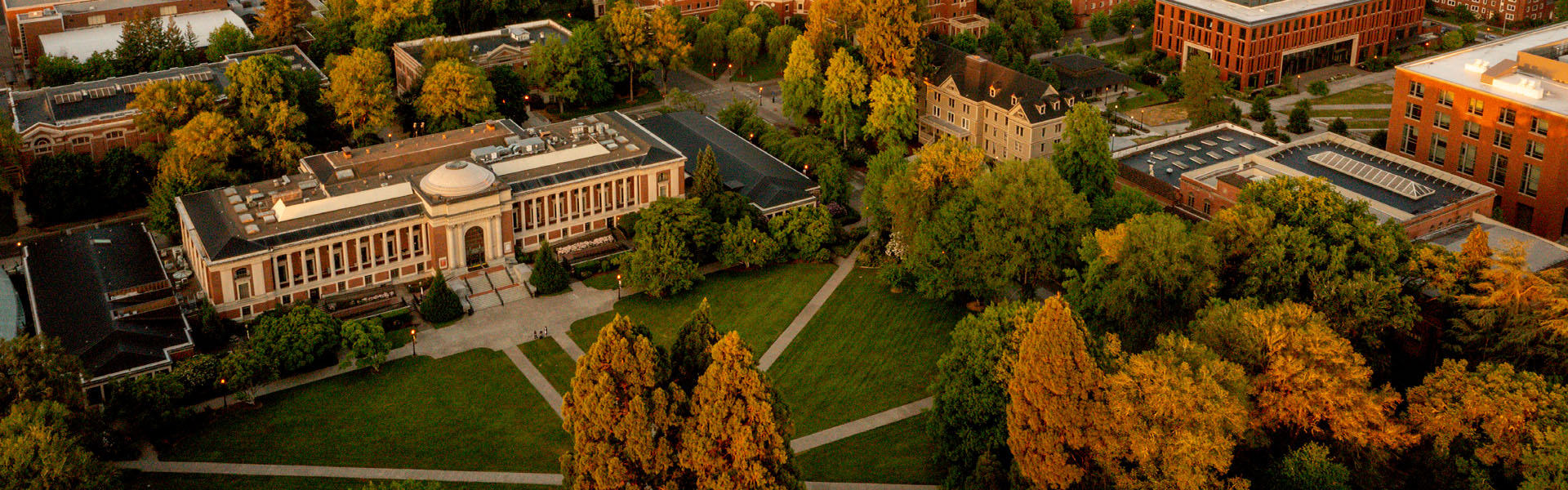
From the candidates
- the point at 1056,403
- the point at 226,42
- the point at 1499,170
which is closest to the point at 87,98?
the point at 226,42

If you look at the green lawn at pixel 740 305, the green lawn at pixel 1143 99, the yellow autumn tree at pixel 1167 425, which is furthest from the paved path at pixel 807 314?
the green lawn at pixel 1143 99

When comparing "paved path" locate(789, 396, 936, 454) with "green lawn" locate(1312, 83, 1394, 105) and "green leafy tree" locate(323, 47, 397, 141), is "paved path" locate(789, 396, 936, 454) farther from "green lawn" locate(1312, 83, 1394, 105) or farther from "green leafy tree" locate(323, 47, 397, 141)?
"green lawn" locate(1312, 83, 1394, 105)

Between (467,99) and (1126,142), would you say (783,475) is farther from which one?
(1126,142)

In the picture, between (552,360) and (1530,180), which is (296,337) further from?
(1530,180)

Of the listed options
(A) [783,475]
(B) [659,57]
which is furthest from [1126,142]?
(A) [783,475]

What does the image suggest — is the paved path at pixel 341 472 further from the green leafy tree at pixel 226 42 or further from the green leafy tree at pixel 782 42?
the green leafy tree at pixel 782 42

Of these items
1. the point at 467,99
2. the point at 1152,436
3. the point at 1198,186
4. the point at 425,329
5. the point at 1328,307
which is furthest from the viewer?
the point at 467,99
